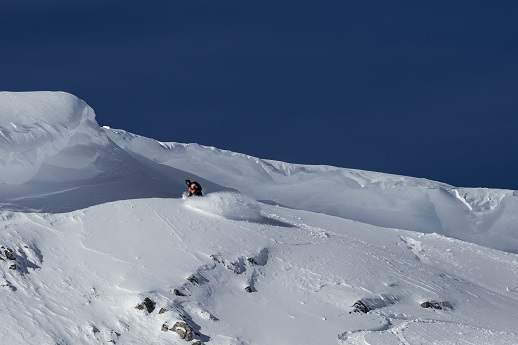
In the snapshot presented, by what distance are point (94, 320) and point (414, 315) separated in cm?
709

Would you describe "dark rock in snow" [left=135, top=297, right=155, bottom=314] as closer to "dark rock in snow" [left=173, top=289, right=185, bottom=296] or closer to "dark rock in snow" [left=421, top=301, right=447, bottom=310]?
"dark rock in snow" [left=173, top=289, right=185, bottom=296]

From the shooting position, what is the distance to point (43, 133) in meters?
34.3

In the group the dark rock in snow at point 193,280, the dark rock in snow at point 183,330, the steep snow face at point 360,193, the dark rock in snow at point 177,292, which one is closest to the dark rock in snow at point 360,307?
the dark rock in snow at point 193,280

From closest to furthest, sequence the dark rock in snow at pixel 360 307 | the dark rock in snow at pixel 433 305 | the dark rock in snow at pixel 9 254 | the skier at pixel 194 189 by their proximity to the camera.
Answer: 1. the dark rock in snow at pixel 9 254
2. the dark rock in snow at pixel 360 307
3. the dark rock in snow at pixel 433 305
4. the skier at pixel 194 189

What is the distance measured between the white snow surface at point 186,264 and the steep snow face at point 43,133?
0.13ft

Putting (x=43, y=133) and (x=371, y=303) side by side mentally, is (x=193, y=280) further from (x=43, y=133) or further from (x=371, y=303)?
(x=43, y=133)

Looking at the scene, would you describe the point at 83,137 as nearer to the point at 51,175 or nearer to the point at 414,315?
the point at 51,175

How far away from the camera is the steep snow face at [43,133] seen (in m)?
33.2

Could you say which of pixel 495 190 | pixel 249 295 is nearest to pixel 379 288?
pixel 249 295

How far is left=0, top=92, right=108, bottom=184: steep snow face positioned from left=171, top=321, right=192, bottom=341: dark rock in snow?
25.2 ft

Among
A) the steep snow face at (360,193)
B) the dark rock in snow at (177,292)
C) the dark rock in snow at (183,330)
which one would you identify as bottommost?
the steep snow face at (360,193)

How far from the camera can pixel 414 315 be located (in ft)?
98.8

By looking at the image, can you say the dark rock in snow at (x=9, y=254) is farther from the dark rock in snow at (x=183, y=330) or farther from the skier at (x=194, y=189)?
the skier at (x=194, y=189)

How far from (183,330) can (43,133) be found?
30.4 feet
